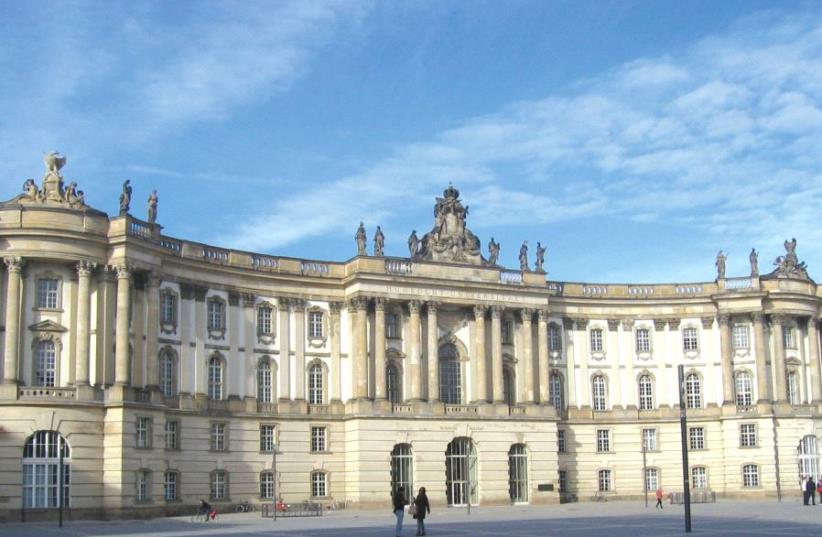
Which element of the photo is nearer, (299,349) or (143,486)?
(143,486)

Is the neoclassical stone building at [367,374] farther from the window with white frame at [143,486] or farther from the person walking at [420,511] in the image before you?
the person walking at [420,511]

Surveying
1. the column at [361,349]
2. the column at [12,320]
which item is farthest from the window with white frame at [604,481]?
the column at [12,320]

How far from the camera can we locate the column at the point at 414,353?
77.4m

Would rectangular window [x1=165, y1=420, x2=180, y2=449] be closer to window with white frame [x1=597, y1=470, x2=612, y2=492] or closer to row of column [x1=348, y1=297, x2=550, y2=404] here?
row of column [x1=348, y1=297, x2=550, y2=404]

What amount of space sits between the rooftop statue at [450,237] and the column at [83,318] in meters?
25.1

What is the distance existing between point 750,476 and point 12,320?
52.2 metres

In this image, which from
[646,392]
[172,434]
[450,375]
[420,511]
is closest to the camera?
[420,511]

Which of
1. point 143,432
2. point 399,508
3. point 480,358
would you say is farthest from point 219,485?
point 399,508

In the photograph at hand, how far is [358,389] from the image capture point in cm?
7544

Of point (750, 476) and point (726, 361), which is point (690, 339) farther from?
point (750, 476)

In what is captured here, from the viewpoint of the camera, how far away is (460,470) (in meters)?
78.4

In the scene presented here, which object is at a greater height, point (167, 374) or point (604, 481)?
point (167, 374)

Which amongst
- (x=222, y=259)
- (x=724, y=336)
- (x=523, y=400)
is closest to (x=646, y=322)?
(x=724, y=336)

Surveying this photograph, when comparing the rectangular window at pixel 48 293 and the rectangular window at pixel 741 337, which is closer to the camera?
the rectangular window at pixel 48 293
